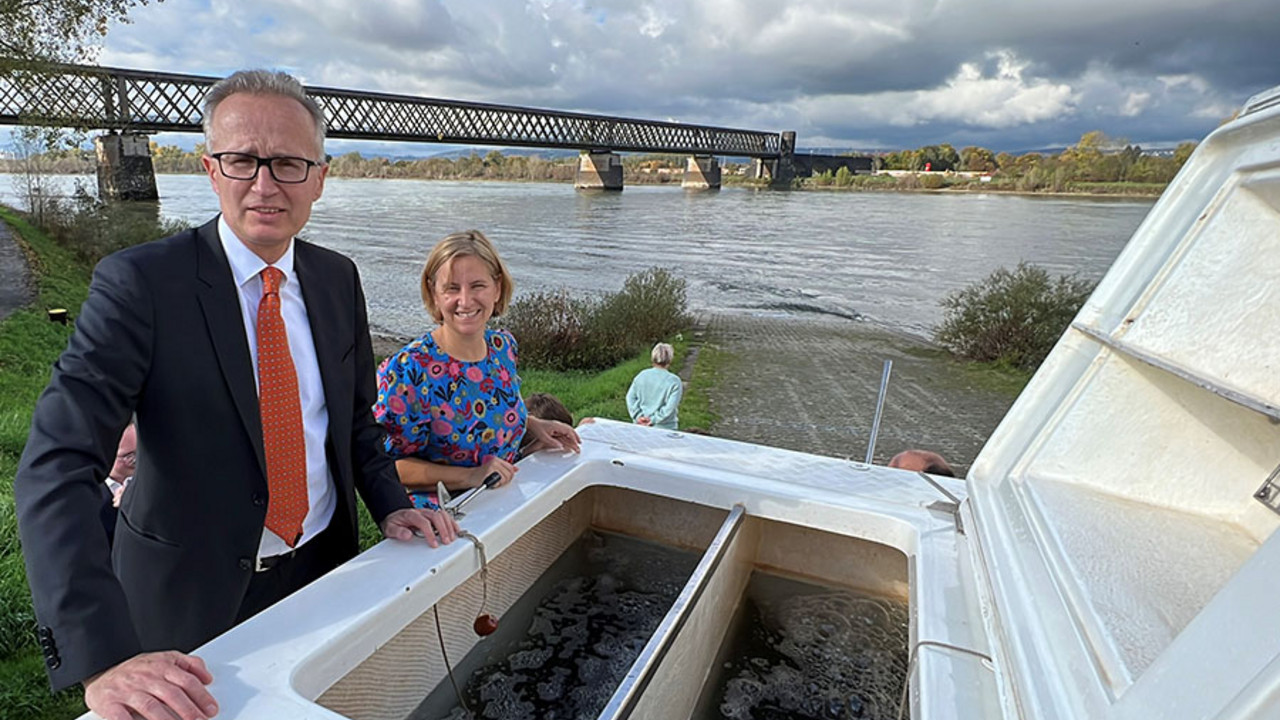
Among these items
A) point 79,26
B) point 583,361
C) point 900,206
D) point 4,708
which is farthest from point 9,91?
point 900,206

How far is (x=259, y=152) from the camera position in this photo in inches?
53.2

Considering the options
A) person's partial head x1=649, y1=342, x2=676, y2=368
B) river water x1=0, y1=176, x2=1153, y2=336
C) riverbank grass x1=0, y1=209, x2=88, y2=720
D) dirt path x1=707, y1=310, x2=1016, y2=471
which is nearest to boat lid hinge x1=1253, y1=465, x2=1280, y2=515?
riverbank grass x1=0, y1=209, x2=88, y2=720

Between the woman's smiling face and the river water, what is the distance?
11.7m

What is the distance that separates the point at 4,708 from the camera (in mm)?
2328

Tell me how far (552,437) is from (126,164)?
43.0 m

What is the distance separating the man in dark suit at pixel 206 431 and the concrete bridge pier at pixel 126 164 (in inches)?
1630

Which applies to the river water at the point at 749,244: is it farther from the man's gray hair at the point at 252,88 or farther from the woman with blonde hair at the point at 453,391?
the man's gray hair at the point at 252,88

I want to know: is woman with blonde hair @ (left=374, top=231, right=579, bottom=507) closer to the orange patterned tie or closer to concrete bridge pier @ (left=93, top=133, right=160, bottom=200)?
the orange patterned tie

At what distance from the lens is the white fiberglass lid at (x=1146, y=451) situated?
4.05 ft

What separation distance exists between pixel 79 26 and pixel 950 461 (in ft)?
50.7

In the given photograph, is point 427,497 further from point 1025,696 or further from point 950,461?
point 950,461

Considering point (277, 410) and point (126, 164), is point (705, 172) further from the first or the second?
point (277, 410)

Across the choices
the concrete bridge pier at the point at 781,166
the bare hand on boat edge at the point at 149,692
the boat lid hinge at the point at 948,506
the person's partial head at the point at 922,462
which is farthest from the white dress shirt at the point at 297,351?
the concrete bridge pier at the point at 781,166

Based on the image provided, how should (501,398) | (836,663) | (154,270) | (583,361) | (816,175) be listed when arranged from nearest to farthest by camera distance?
(154,270) → (836,663) → (501,398) → (583,361) → (816,175)
